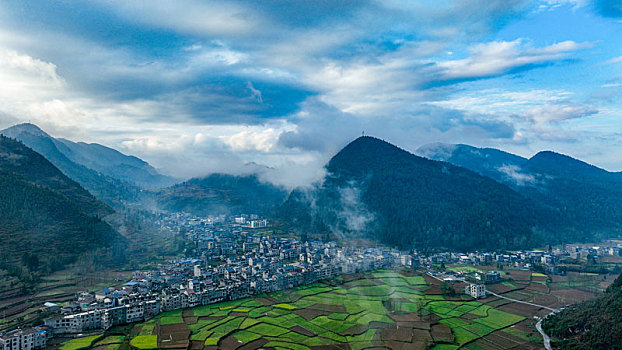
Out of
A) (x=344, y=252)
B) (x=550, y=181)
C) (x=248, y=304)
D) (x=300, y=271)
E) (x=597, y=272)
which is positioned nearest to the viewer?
(x=248, y=304)

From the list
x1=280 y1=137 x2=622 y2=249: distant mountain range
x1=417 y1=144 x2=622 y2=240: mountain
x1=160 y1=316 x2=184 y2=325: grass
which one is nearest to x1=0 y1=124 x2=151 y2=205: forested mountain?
x1=280 y1=137 x2=622 y2=249: distant mountain range

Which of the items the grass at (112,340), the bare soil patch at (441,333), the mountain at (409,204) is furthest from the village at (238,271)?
the bare soil patch at (441,333)

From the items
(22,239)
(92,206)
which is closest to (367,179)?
(92,206)

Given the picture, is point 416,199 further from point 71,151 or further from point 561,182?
point 71,151

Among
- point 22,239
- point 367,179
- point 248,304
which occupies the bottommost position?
point 248,304

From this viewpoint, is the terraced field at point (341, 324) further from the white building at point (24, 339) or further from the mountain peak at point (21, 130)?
the mountain peak at point (21, 130)

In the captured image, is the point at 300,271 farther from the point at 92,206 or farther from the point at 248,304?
the point at 92,206
